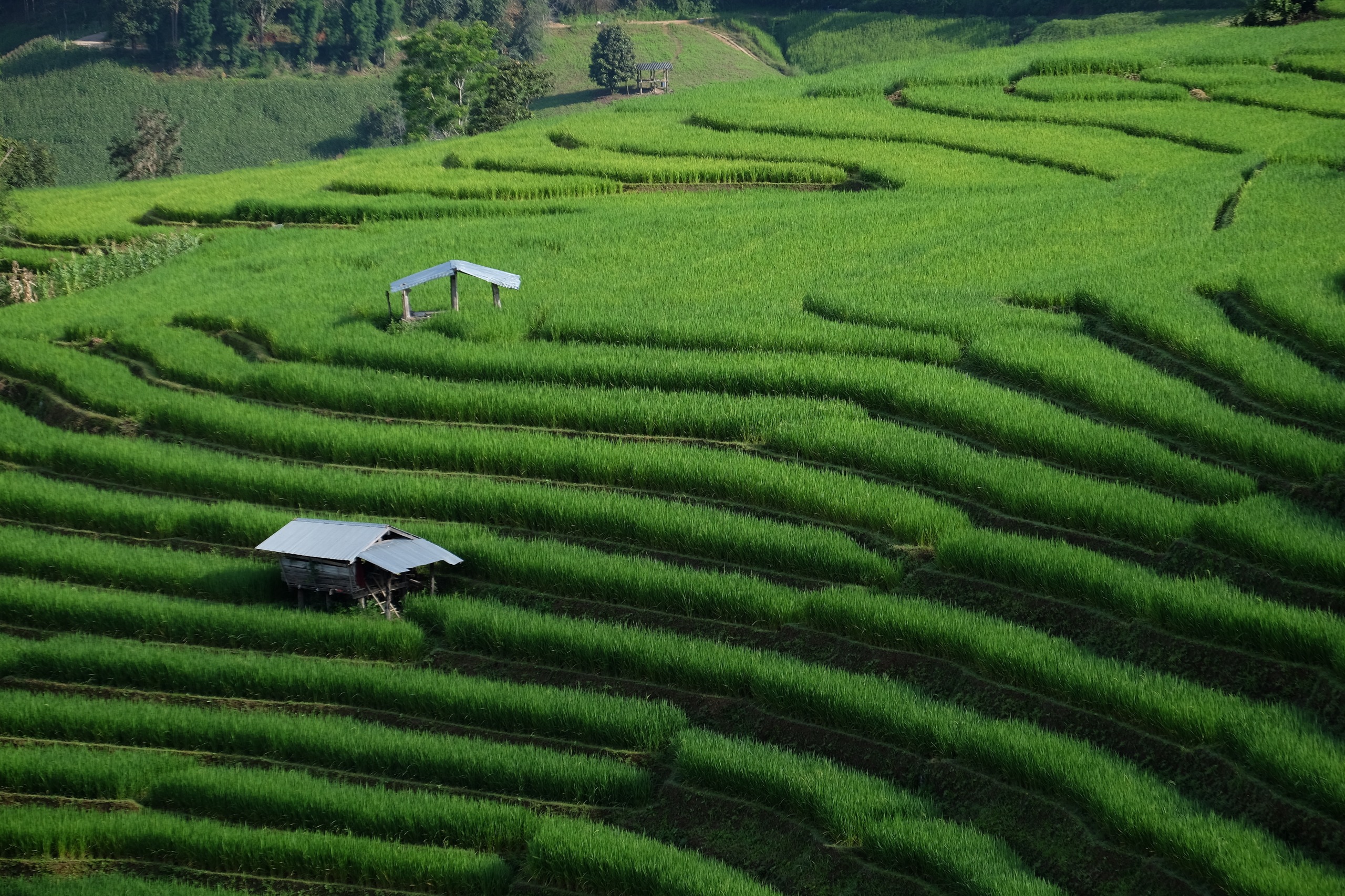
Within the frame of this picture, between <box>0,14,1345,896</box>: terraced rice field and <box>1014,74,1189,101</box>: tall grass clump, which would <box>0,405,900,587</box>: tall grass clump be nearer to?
<box>0,14,1345,896</box>: terraced rice field

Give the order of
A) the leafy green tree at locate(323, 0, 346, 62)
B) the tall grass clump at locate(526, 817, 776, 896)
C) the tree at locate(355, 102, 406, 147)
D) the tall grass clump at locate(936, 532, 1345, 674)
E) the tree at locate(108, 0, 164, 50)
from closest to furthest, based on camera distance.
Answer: the tall grass clump at locate(526, 817, 776, 896)
the tall grass clump at locate(936, 532, 1345, 674)
the tree at locate(355, 102, 406, 147)
the tree at locate(108, 0, 164, 50)
the leafy green tree at locate(323, 0, 346, 62)

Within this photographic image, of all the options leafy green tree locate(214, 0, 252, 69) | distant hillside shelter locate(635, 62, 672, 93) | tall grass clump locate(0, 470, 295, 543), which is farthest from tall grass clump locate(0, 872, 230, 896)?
leafy green tree locate(214, 0, 252, 69)

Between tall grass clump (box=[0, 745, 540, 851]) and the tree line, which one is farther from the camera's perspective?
the tree line

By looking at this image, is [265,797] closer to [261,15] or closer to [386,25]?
[261,15]

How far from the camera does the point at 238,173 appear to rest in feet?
116

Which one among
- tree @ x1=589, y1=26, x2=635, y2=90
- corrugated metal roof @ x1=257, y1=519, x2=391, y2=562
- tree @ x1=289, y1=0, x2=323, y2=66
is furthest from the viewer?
tree @ x1=289, y1=0, x2=323, y2=66

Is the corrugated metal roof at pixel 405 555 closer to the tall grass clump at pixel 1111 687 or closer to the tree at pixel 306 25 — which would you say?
the tall grass clump at pixel 1111 687

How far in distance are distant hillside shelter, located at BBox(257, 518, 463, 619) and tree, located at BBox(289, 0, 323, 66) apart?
2631 inches

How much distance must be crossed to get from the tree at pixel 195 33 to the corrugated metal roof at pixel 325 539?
212ft

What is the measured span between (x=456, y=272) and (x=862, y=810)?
11.8m

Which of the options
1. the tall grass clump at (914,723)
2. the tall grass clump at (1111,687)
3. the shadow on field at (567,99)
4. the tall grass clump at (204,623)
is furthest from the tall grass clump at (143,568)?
the shadow on field at (567,99)

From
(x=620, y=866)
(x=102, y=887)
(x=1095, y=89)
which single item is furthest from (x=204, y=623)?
(x=1095, y=89)

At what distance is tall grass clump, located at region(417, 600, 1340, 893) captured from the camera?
7.83 metres

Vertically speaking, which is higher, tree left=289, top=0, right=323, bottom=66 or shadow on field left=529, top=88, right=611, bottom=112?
tree left=289, top=0, right=323, bottom=66
